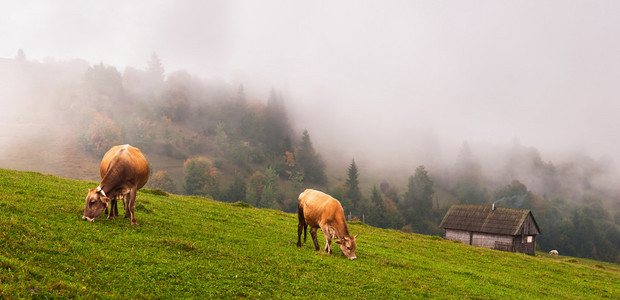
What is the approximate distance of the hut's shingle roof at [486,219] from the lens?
58316 millimetres

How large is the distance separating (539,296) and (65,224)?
23.2 metres

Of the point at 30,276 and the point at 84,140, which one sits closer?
the point at 30,276

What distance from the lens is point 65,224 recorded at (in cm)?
1188

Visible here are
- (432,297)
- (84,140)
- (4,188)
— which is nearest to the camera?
(432,297)

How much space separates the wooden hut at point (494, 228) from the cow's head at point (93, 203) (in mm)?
62485

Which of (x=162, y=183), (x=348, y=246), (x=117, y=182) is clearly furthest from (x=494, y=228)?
(x=162, y=183)

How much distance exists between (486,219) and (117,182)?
64079 mm

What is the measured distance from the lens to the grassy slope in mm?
8469

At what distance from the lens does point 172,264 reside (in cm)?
1058

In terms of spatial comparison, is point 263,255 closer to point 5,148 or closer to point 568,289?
point 568,289

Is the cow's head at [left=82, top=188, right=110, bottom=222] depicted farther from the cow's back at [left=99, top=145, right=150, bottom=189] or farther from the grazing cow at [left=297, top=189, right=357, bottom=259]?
the grazing cow at [left=297, top=189, right=357, bottom=259]

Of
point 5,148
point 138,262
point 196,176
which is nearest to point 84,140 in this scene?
point 5,148

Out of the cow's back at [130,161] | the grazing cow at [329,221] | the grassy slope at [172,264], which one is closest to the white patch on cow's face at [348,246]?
the grazing cow at [329,221]

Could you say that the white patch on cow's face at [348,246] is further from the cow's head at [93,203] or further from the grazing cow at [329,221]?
the cow's head at [93,203]
